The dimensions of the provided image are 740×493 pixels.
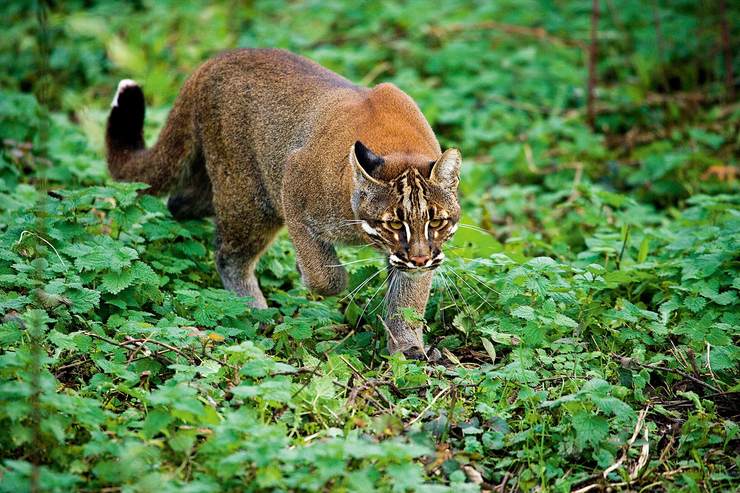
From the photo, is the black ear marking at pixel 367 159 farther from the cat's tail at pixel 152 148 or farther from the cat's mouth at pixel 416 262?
the cat's tail at pixel 152 148

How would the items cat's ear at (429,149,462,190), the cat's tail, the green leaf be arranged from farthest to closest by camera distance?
the cat's tail
cat's ear at (429,149,462,190)
the green leaf

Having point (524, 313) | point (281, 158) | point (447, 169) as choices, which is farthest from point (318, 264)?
point (524, 313)

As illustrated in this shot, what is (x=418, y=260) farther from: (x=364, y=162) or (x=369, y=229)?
(x=364, y=162)

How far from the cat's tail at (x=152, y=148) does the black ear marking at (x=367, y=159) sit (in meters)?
2.19

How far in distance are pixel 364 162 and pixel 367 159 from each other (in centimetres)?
3

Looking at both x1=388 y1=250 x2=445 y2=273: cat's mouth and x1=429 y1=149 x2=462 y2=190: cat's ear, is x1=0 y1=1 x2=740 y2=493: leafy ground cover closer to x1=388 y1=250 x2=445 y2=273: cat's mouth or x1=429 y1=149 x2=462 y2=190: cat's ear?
x1=388 y1=250 x2=445 y2=273: cat's mouth

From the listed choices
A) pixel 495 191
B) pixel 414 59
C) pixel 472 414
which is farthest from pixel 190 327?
pixel 414 59

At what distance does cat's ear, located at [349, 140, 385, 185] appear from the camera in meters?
6.14

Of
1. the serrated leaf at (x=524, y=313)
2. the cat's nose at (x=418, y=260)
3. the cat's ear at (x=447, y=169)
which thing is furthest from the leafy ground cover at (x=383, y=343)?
the cat's ear at (x=447, y=169)

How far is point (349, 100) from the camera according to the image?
279 inches

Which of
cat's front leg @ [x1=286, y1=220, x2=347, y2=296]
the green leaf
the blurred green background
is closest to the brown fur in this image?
cat's front leg @ [x1=286, y1=220, x2=347, y2=296]

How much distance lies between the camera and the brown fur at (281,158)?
21.5 ft

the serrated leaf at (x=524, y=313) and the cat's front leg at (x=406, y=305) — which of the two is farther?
the cat's front leg at (x=406, y=305)

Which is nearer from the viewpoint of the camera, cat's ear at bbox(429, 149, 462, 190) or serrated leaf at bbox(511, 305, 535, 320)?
serrated leaf at bbox(511, 305, 535, 320)
